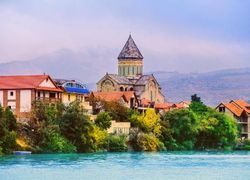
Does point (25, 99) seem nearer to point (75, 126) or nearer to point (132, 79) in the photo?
point (75, 126)

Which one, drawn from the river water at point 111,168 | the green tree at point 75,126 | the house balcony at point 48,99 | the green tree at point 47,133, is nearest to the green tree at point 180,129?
the house balcony at point 48,99

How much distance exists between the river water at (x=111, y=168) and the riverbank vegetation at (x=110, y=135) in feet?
15.9

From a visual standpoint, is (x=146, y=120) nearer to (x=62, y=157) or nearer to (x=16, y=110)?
(x=16, y=110)

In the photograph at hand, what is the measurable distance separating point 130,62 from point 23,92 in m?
61.3

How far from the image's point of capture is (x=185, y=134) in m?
111

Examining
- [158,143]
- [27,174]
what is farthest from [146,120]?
[27,174]

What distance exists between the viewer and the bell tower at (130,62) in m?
156

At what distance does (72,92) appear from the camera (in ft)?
358

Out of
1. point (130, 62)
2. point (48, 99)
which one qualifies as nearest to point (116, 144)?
point (48, 99)

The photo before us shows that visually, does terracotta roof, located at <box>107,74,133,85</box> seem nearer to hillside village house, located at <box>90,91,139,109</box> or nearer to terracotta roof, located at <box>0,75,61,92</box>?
hillside village house, located at <box>90,91,139,109</box>

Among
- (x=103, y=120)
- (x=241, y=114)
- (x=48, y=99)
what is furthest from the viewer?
(x=241, y=114)

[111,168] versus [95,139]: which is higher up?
[95,139]

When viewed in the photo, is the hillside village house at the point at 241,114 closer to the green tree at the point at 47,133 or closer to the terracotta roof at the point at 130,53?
the terracotta roof at the point at 130,53

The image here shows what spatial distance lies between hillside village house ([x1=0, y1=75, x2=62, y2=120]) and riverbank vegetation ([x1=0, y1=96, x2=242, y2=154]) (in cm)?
386
